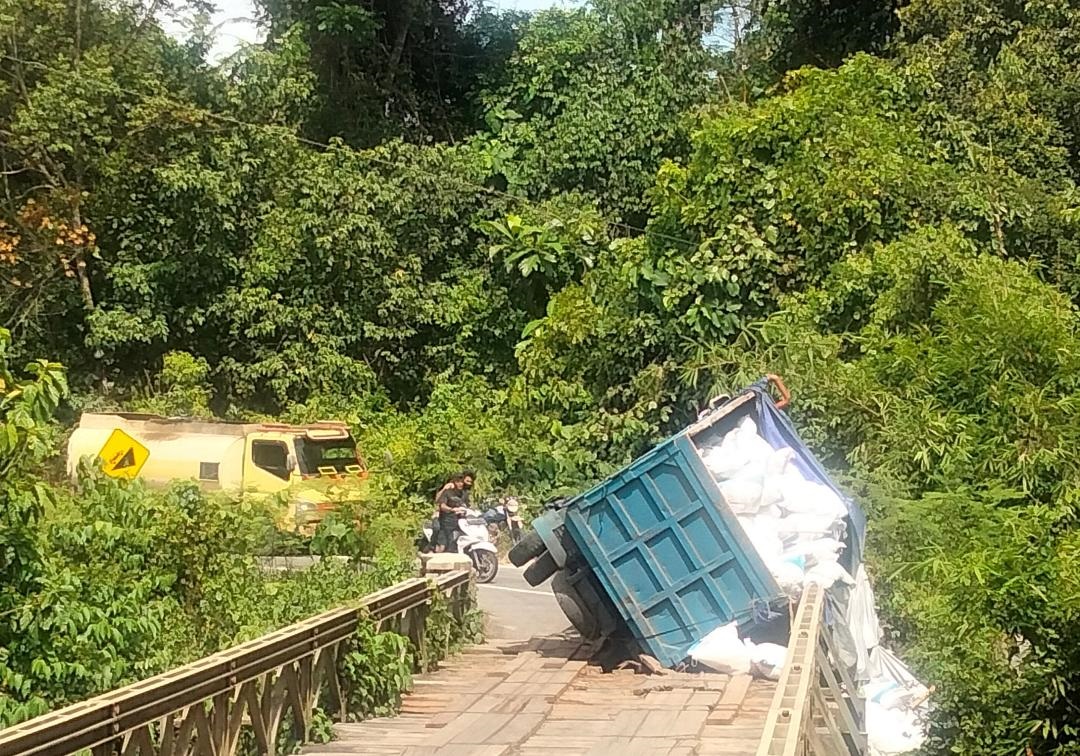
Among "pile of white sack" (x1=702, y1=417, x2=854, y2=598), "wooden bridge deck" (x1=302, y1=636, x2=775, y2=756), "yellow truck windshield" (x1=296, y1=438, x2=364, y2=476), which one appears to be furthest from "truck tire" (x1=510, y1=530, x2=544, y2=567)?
"yellow truck windshield" (x1=296, y1=438, x2=364, y2=476)

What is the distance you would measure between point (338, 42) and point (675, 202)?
1162cm

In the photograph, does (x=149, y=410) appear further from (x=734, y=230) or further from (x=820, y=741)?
(x=820, y=741)

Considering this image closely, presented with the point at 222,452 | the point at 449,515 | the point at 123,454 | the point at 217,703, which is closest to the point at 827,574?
the point at 217,703

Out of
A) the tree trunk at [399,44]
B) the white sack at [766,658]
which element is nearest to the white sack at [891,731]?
the white sack at [766,658]

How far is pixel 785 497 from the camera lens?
406 inches

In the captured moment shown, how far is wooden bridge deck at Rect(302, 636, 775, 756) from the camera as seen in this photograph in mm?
7305

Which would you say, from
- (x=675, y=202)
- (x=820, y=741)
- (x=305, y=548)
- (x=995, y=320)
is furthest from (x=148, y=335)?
(x=820, y=741)

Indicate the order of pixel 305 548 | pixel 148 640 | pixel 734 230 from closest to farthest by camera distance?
pixel 148 640
pixel 305 548
pixel 734 230

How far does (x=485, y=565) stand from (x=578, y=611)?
531 cm

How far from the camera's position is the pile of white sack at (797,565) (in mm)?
9406

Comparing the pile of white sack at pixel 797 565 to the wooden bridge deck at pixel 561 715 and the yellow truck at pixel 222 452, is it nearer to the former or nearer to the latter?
the wooden bridge deck at pixel 561 715

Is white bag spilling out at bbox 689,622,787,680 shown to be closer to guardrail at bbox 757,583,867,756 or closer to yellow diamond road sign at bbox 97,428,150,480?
guardrail at bbox 757,583,867,756

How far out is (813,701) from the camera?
6375mm

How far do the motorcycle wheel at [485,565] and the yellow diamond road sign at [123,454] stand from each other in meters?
5.21
